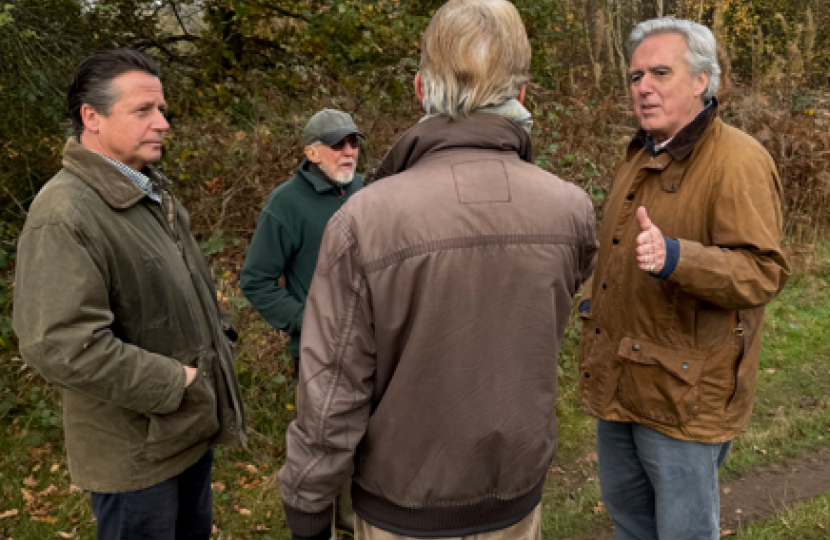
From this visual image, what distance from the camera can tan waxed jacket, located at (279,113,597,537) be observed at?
5.51ft

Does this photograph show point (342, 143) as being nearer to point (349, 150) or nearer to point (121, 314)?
point (349, 150)

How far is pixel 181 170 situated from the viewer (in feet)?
22.8

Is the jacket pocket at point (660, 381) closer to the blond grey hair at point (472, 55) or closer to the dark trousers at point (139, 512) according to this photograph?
the blond grey hair at point (472, 55)

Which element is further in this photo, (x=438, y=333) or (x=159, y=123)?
(x=159, y=123)

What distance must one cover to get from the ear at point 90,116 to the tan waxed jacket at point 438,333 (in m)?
1.29

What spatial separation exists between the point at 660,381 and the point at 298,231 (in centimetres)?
193

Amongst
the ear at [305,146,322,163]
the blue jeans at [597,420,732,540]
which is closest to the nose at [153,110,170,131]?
the ear at [305,146,322,163]

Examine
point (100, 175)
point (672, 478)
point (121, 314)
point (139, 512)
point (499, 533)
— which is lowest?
point (672, 478)

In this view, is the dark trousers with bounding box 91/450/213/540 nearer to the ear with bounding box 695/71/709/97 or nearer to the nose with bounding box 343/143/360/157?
the nose with bounding box 343/143/360/157

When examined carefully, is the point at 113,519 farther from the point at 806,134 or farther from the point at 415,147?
the point at 806,134

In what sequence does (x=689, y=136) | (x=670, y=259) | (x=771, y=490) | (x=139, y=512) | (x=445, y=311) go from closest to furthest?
(x=445, y=311) → (x=670, y=259) → (x=139, y=512) → (x=689, y=136) → (x=771, y=490)

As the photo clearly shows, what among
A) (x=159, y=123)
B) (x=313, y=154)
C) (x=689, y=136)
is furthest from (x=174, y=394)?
(x=689, y=136)

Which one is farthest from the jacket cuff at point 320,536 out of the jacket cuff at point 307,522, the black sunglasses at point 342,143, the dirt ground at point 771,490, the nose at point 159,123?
the dirt ground at point 771,490

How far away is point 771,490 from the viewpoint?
168 inches
